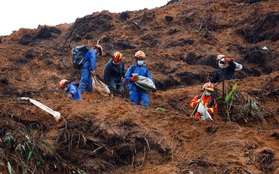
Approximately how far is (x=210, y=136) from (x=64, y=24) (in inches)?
557

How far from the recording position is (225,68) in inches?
420

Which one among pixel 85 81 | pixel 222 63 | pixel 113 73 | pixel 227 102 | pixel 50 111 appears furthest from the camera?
pixel 222 63

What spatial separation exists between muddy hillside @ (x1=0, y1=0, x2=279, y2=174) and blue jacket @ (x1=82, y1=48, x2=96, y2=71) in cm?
69

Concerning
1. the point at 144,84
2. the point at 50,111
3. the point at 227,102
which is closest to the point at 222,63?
the point at 227,102

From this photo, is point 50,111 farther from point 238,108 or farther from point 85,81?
point 238,108

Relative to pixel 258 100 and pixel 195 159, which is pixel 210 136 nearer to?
pixel 195 159

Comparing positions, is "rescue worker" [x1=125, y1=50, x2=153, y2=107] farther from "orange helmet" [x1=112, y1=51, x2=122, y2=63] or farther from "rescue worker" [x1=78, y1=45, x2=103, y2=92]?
"rescue worker" [x1=78, y1=45, x2=103, y2=92]

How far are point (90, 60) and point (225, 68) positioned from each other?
3.04 m

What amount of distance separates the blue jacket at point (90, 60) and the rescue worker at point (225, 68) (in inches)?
108

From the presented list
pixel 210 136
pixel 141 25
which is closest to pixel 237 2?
pixel 141 25

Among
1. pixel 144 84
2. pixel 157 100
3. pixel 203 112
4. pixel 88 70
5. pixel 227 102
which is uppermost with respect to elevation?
pixel 88 70

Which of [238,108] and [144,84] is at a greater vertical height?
[144,84]

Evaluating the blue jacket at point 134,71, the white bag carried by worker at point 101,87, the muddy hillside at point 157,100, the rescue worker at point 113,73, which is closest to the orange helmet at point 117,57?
the rescue worker at point 113,73

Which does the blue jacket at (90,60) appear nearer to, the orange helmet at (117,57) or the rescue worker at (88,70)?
the rescue worker at (88,70)
